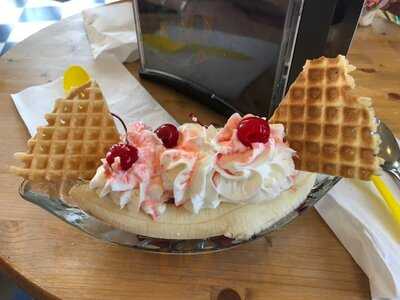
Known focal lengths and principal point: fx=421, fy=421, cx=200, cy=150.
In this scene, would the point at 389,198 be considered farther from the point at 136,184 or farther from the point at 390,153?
the point at 136,184

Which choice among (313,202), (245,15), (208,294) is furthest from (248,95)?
(208,294)

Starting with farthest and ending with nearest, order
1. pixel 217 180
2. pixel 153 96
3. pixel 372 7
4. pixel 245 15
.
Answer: pixel 372 7 < pixel 153 96 < pixel 245 15 < pixel 217 180

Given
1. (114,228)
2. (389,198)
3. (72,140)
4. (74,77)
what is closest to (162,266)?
(114,228)

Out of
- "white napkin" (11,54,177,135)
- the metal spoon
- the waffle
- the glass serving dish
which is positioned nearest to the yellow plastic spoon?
"white napkin" (11,54,177,135)

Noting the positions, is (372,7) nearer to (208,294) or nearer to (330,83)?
(330,83)

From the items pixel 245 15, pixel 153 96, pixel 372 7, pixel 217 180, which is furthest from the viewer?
pixel 372 7

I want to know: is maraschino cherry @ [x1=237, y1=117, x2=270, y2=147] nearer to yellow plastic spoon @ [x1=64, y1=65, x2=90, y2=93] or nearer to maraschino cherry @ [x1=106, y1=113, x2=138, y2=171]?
maraschino cherry @ [x1=106, y1=113, x2=138, y2=171]
